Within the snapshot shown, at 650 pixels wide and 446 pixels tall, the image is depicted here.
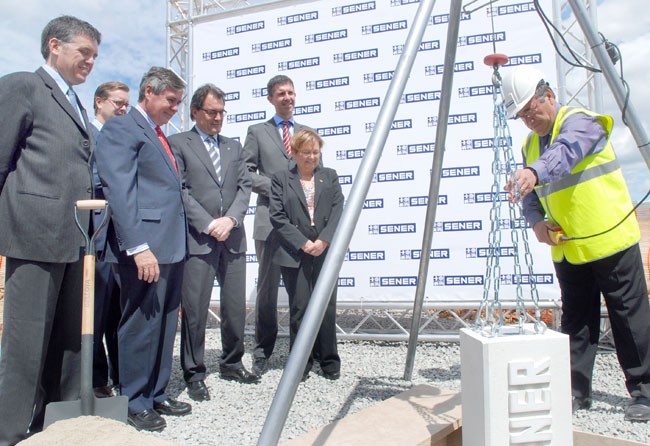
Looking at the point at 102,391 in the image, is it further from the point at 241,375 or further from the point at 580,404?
the point at 580,404

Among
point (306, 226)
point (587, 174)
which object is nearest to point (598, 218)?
point (587, 174)

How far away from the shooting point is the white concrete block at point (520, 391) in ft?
5.35

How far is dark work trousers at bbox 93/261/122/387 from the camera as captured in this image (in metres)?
3.06

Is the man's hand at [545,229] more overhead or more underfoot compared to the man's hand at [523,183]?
more underfoot

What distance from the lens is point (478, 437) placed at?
5.50ft

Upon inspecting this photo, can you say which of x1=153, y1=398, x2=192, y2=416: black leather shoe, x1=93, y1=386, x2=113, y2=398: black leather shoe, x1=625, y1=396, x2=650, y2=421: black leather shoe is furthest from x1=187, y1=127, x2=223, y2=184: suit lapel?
x1=625, y1=396, x2=650, y2=421: black leather shoe

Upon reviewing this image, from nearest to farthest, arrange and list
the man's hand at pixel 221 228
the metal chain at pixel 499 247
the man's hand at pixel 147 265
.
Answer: the metal chain at pixel 499 247 → the man's hand at pixel 147 265 → the man's hand at pixel 221 228

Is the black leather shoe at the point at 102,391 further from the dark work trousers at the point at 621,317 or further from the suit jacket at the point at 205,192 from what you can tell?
the dark work trousers at the point at 621,317

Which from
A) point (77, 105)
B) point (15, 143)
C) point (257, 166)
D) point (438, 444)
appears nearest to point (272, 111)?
point (257, 166)

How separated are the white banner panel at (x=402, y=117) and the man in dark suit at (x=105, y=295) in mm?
1817

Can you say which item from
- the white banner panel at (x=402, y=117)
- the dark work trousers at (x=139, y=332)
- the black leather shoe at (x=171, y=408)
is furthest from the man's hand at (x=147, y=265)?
the white banner panel at (x=402, y=117)

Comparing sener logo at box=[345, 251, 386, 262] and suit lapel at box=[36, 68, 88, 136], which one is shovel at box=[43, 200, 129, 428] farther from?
sener logo at box=[345, 251, 386, 262]

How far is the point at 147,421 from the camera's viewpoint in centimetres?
252

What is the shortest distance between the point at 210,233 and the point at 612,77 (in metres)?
2.46
